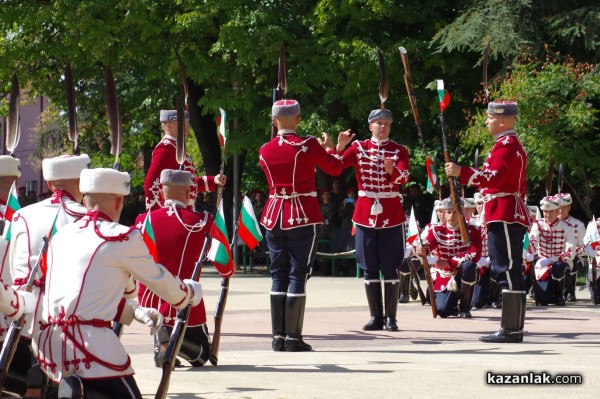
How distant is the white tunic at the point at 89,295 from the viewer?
6059 millimetres

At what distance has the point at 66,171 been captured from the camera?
720cm

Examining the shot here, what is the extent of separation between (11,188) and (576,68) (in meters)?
15.0

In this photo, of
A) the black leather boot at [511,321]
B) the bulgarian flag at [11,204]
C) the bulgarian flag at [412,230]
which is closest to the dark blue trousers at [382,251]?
the black leather boot at [511,321]

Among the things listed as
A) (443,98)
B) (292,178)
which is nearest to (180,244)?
(292,178)

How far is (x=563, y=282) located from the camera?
16.8m

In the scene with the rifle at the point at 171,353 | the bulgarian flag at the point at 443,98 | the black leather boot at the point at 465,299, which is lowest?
the black leather boot at the point at 465,299

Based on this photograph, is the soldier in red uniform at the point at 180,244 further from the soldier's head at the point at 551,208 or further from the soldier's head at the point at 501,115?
the soldier's head at the point at 551,208

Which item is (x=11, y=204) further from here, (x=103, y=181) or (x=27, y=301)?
(x=103, y=181)

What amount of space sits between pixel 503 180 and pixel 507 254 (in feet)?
2.13

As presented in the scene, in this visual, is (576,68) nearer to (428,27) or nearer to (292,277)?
(428,27)

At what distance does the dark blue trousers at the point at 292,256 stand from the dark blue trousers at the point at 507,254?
1616 mm

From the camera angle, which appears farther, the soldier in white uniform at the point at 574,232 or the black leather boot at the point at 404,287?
the soldier in white uniform at the point at 574,232

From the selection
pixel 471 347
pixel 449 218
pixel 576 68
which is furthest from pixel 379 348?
pixel 576 68

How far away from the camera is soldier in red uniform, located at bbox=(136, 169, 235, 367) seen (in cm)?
951
